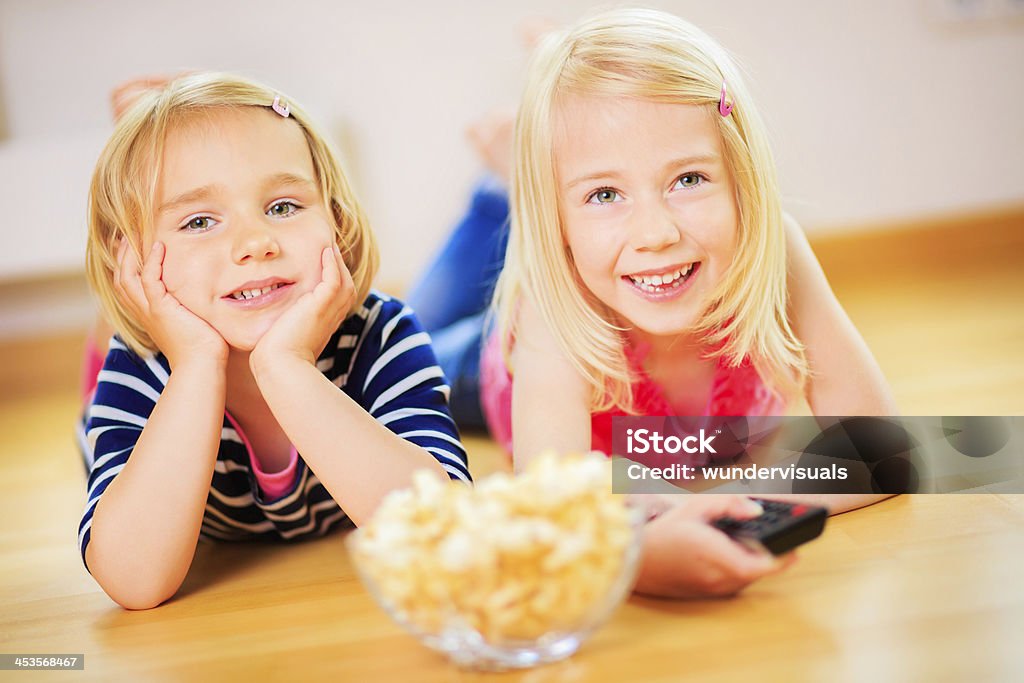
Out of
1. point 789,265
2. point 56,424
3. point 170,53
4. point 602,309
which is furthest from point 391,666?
point 170,53

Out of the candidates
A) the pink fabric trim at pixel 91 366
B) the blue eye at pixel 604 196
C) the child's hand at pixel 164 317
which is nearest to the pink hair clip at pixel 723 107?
the blue eye at pixel 604 196

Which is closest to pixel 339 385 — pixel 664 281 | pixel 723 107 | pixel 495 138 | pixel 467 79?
pixel 664 281

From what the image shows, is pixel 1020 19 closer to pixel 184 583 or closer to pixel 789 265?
pixel 789 265

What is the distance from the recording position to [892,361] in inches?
61.0

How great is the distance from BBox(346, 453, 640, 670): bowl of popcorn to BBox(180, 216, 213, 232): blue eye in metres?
0.38

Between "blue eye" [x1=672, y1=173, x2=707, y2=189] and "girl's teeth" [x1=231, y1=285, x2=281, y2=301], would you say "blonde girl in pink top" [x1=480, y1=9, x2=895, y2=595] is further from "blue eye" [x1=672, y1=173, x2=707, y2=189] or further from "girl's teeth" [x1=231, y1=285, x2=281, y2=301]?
"girl's teeth" [x1=231, y1=285, x2=281, y2=301]

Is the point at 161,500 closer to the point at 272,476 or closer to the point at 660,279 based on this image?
the point at 272,476

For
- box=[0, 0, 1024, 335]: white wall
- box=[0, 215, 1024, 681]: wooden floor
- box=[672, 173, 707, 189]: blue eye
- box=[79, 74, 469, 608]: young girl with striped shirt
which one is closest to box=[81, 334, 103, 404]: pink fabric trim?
box=[0, 215, 1024, 681]: wooden floor

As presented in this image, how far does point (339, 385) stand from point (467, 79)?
1.46m

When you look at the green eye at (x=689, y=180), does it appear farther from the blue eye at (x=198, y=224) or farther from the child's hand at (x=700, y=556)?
the blue eye at (x=198, y=224)

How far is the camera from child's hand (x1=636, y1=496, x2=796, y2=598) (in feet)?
2.42

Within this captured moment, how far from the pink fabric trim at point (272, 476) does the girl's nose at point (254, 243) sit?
0.18 meters

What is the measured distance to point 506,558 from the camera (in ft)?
1.99

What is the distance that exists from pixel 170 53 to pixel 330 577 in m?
1.64
